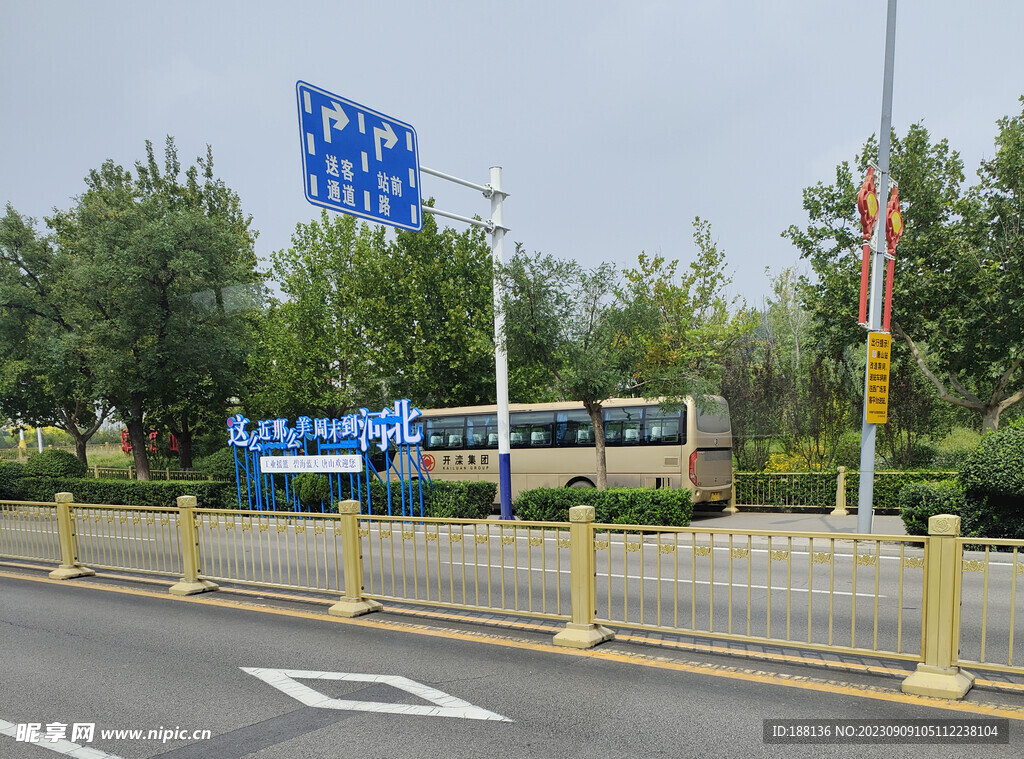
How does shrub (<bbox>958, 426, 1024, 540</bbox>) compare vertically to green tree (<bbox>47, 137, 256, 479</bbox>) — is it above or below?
below

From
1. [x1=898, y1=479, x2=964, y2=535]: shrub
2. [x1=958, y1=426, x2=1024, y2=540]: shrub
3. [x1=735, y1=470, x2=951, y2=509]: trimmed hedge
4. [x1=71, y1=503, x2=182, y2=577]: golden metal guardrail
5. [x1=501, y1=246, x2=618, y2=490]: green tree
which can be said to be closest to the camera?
[x1=71, y1=503, x2=182, y2=577]: golden metal guardrail

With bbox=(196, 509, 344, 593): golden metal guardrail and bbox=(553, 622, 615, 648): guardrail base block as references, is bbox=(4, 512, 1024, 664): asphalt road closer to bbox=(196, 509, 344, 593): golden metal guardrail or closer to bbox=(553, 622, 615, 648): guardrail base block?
bbox=(196, 509, 344, 593): golden metal guardrail

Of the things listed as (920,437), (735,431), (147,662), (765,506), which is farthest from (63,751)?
(920,437)

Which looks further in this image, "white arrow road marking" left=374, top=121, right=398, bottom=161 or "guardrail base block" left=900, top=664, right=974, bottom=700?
"white arrow road marking" left=374, top=121, right=398, bottom=161

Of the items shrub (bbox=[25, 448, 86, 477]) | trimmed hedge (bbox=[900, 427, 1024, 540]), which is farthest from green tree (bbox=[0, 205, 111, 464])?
trimmed hedge (bbox=[900, 427, 1024, 540])

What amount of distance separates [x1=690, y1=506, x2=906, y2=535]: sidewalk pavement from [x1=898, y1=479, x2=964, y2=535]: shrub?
209 cm

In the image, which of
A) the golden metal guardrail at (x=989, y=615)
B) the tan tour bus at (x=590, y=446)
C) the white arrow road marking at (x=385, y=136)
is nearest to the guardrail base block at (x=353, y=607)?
the golden metal guardrail at (x=989, y=615)

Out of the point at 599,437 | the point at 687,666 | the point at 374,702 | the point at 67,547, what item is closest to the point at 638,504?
the point at 599,437

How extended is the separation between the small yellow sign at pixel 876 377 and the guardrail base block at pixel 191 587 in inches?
410

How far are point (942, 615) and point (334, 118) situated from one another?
33.2 feet

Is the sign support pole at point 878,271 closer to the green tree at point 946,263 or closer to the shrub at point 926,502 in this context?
the shrub at point 926,502

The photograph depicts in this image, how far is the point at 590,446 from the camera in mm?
18469

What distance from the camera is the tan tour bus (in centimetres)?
1712

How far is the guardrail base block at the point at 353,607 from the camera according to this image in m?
7.43
